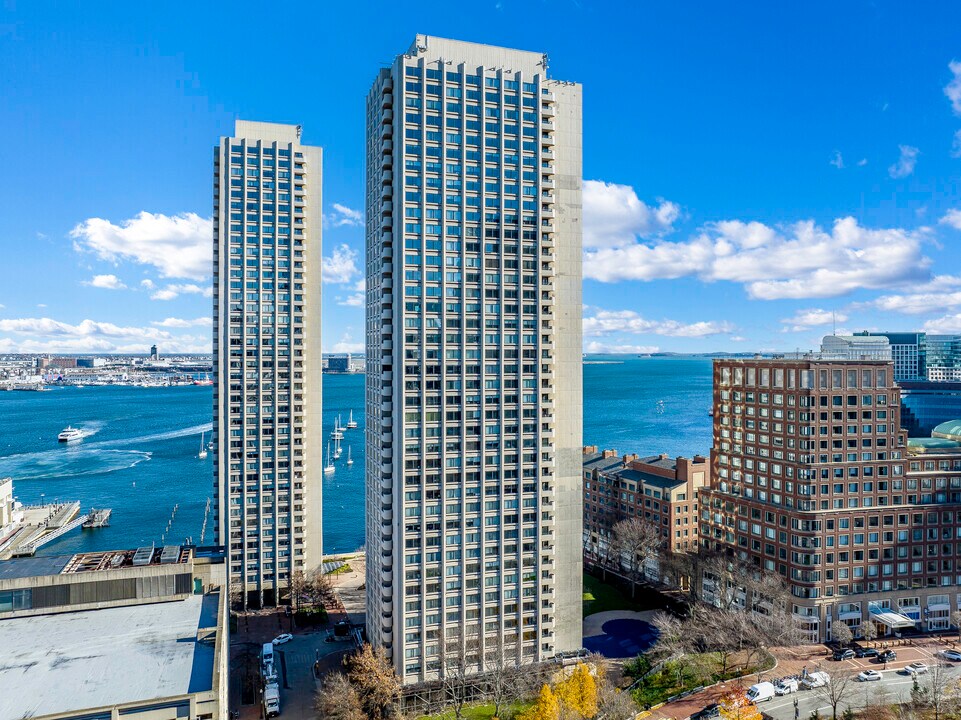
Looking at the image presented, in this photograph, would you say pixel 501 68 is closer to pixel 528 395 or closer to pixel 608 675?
pixel 528 395

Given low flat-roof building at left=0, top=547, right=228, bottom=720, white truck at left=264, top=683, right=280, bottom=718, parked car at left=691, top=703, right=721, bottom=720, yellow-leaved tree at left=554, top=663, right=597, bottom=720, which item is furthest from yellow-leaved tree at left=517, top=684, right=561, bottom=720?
low flat-roof building at left=0, top=547, right=228, bottom=720

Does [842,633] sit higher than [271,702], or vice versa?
[842,633]

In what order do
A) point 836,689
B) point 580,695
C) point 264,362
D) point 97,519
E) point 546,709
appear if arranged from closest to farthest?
point 546,709, point 580,695, point 836,689, point 264,362, point 97,519

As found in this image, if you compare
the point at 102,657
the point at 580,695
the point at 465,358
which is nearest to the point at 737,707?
the point at 580,695

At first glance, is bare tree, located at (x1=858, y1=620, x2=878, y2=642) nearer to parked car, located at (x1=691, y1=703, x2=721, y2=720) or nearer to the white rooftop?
parked car, located at (x1=691, y1=703, x2=721, y2=720)

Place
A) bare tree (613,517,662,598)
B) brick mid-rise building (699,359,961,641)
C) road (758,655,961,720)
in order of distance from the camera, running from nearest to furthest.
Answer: road (758,655,961,720)
brick mid-rise building (699,359,961,641)
bare tree (613,517,662,598)

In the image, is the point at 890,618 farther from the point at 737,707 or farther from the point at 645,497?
the point at 645,497

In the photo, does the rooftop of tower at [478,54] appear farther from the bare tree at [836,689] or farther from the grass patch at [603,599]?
the grass patch at [603,599]
